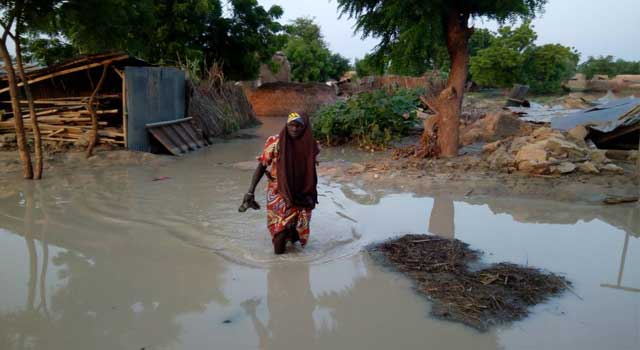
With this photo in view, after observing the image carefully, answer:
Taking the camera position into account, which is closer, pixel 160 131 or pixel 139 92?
pixel 139 92

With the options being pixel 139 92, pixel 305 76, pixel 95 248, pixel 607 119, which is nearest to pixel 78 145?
pixel 139 92

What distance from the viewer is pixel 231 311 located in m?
3.55

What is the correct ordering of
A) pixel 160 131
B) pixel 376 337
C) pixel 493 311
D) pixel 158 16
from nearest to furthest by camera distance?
pixel 376 337, pixel 493 311, pixel 160 131, pixel 158 16

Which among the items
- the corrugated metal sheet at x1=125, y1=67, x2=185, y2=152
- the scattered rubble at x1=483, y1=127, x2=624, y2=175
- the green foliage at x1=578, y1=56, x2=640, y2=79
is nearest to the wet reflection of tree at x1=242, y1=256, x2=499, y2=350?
the scattered rubble at x1=483, y1=127, x2=624, y2=175

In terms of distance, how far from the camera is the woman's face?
4309mm

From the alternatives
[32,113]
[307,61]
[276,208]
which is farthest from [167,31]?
[307,61]

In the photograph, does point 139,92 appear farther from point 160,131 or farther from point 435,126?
point 435,126

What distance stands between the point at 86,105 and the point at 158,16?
737cm

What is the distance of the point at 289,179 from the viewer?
14.6 feet

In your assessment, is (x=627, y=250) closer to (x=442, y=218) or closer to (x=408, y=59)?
(x=442, y=218)

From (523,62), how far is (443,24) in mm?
22101

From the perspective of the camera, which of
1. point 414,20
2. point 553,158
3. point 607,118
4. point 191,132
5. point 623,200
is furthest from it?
point 191,132

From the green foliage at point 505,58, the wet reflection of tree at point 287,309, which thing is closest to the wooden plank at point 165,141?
the wet reflection of tree at point 287,309

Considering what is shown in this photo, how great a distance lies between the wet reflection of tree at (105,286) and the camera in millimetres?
3205
